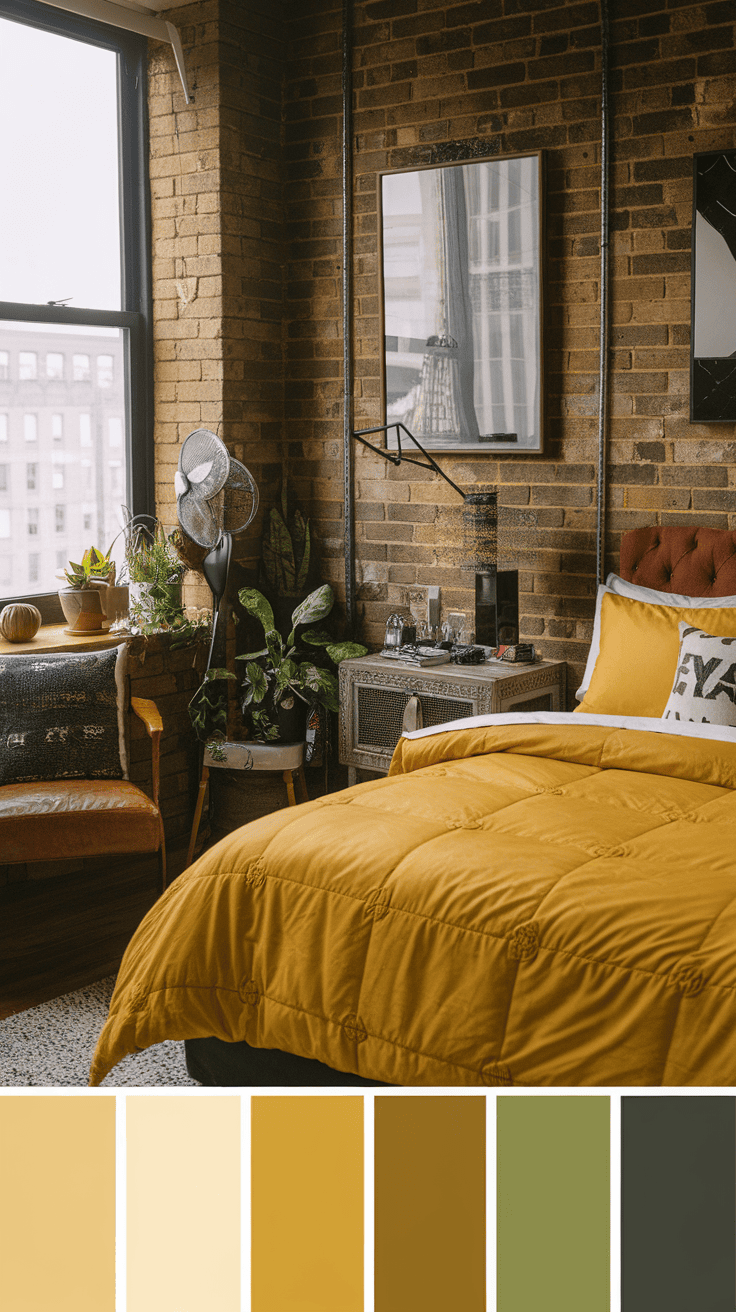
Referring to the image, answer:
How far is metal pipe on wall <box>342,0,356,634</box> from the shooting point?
15.4ft

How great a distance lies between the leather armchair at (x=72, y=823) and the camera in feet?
11.3

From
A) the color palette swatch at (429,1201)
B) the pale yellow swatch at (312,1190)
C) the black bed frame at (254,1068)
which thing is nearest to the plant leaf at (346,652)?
the black bed frame at (254,1068)

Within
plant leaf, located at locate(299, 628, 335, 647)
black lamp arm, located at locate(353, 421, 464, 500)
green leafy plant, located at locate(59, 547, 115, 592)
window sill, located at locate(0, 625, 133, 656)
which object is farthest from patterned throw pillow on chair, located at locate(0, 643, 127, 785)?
black lamp arm, located at locate(353, 421, 464, 500)

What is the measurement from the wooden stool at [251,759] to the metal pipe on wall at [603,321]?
4.12ft

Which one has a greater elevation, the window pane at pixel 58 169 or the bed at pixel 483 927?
the window pane at pixel 58 169

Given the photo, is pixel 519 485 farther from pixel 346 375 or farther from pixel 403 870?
pixel 403 870

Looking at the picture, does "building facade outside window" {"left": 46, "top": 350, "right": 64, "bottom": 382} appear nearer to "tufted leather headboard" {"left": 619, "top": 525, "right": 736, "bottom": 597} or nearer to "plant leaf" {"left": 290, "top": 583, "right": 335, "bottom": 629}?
"plant leaf" {"left": 290, "top": 583, "right": 335, "bottom": 629}

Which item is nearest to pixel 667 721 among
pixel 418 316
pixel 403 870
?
pixel 403 870

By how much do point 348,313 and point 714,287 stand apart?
1.53 metres

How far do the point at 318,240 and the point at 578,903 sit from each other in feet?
11.5

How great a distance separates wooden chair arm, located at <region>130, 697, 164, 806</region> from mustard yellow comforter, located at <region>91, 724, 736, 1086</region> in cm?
103

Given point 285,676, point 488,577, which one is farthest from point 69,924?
point 488,577

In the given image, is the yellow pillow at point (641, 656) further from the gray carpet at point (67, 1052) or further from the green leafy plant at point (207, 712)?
the gray carpet at point (67, 1052)

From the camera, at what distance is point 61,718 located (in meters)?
3.75
